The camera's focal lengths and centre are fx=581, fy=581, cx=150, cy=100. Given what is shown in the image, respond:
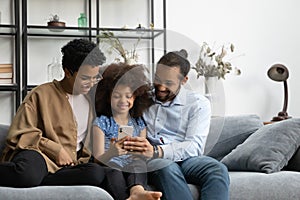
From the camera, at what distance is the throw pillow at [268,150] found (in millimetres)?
2998

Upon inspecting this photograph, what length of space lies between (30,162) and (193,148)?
2.64 ft

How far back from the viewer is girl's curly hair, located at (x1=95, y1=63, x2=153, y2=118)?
2797 millimetres

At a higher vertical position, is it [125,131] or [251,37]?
[251,37]

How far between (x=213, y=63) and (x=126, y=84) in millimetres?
2071

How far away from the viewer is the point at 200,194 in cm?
271

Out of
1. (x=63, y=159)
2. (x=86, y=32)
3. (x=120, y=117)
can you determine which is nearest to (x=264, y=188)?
(x=120, y=117)

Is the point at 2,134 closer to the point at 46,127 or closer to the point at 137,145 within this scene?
the point at 46,127

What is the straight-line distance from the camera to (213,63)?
15.5ft

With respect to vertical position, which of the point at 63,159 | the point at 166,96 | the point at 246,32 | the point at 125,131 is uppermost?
the point at 246,32

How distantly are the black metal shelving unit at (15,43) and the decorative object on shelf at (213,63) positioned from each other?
1.36 meters

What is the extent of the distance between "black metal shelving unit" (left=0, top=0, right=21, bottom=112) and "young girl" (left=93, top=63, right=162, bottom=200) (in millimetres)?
1646

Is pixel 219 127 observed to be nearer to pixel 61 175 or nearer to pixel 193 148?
pixel 193 148

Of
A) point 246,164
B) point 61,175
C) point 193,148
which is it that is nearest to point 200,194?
point 193,148

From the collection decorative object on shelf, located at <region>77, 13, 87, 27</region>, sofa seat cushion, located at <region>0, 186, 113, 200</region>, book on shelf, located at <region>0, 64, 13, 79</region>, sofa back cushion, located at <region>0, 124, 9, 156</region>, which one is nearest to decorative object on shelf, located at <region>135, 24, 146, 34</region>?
decorative object on shelf, located at <region>77, 13, 87, 27</region>
